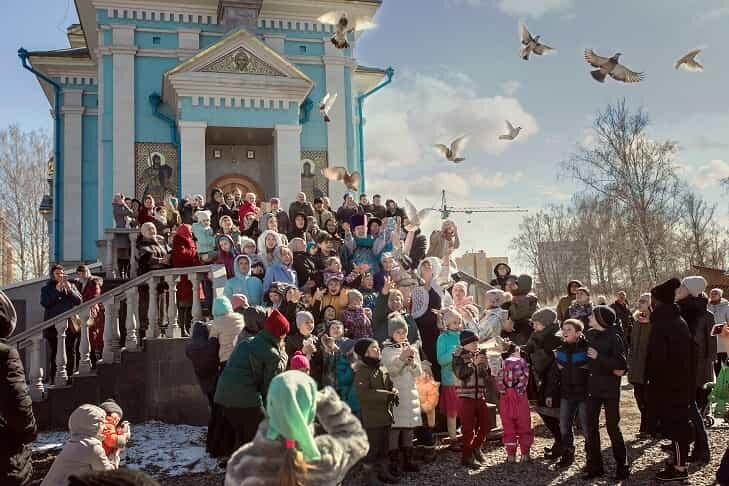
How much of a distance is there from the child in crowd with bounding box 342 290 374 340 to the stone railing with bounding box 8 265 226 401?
6.09ft

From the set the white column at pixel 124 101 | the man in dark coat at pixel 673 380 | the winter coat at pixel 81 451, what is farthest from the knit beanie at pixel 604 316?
the white column at pixel 124 101

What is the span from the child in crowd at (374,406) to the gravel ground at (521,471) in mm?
206

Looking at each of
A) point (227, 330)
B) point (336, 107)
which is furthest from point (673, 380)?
point (336, 107)

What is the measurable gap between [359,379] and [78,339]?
5.15 metres

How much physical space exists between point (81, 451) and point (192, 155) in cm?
1499

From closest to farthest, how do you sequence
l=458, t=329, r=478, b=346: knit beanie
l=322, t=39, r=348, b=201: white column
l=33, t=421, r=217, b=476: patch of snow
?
l=33, t=421, r=217, b=476: patch of snow → l=458, t=329, r=478, b=346: knit beanie → l=322, t=39, r=348, b=201: white column

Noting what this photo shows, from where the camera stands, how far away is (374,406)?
684 cm

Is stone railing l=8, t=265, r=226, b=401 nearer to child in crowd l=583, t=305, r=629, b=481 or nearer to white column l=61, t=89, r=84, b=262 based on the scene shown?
child in crowd l=583, t=305, r=629, b=481

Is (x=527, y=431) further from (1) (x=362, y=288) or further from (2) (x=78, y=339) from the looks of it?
(2) (x=78, y=339)

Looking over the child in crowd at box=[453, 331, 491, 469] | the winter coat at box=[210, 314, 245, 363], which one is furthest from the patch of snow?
the child in crowd at box=[453, 331, 491, 469]

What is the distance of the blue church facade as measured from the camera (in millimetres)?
18469

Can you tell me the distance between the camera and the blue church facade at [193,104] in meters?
18.5

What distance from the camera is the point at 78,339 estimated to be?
10.0 meters

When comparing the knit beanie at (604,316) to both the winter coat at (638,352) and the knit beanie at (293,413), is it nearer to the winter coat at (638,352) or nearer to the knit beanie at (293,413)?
the winter coat at (638,352)
